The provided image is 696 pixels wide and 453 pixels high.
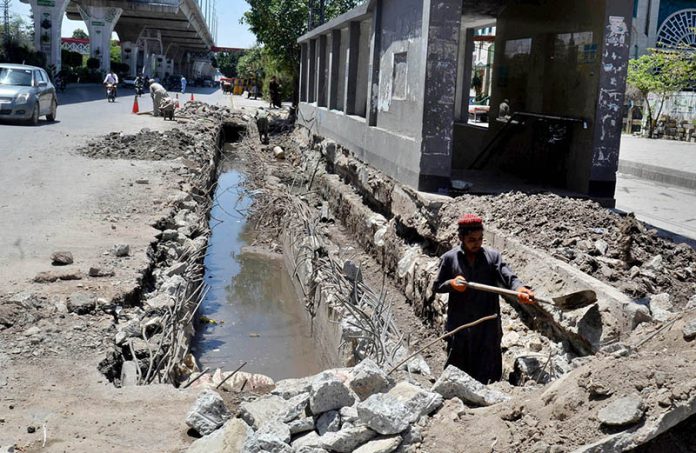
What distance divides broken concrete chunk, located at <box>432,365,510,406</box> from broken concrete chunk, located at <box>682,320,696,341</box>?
3.55 ft

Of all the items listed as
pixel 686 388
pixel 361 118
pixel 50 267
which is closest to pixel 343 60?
pixel 361 118

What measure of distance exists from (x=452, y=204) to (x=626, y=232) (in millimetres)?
2850

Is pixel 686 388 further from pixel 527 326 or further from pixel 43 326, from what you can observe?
pixel 43 326

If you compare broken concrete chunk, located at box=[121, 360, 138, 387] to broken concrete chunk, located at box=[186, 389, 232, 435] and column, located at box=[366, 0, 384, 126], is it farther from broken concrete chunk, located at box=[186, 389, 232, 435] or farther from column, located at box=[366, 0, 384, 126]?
column, located at box=[366, 0, 384, 126]

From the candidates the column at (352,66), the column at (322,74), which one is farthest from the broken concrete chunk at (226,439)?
the column at (322,74)

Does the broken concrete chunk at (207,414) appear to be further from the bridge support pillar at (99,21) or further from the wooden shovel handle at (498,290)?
the bridge support pillar at (99,21)

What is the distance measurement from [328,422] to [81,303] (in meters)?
3.23

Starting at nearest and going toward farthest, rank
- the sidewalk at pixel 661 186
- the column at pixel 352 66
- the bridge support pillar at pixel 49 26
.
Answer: the sidewalk at pixel 661 186 < the column at pixel 352 66 < the bridge support pillar at pixel 49 26

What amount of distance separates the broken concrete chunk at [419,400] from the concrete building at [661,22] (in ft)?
117

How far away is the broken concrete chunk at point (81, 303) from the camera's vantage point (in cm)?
672

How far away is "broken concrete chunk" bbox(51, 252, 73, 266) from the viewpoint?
313 inches

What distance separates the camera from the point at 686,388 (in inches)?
143

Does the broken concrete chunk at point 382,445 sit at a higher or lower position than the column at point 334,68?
lower

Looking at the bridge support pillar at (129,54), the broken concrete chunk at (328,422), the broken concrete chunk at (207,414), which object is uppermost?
the bridge support pillar at (129,54)
